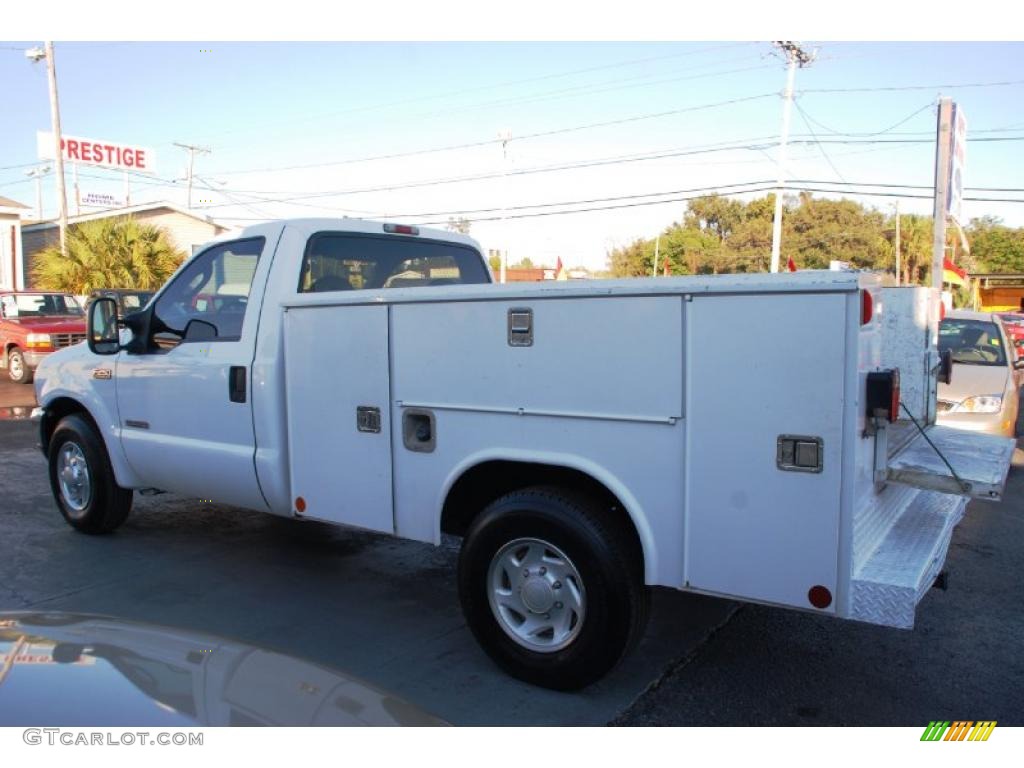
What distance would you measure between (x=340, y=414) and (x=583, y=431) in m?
1.52

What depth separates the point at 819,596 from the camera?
308cm

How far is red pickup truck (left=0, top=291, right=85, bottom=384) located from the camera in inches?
648

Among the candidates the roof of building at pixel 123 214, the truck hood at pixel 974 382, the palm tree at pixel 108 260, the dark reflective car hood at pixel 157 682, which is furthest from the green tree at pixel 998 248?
the dark reflective car hood at pixel 157 682

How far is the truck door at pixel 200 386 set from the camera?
4.96 meters

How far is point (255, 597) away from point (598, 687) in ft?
7.66

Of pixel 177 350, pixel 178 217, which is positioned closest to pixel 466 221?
pixel 178 217

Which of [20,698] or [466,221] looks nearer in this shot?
[20,698]

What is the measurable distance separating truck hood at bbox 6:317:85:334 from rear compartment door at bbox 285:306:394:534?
47.1 feet

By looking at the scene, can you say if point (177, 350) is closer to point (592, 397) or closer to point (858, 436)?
point (592, 397)

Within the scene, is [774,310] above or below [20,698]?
above

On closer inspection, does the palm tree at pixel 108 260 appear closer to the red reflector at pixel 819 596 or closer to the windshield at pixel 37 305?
the windshield at pixel 37 305

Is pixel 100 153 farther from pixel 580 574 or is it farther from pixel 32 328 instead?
pixel 580 574

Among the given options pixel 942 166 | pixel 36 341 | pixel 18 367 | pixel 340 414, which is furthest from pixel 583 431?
pixel 18 367

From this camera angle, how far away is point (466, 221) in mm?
44906
